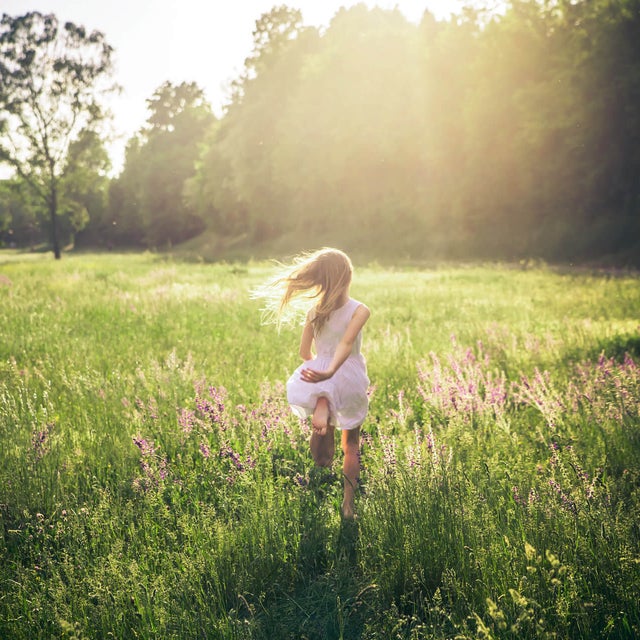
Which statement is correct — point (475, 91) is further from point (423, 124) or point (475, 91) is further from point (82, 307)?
point (82, 307)

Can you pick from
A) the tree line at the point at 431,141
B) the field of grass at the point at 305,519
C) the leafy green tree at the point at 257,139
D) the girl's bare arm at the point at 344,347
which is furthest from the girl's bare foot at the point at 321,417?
the leafy green tree at the point at 257,139

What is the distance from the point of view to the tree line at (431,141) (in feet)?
84.6

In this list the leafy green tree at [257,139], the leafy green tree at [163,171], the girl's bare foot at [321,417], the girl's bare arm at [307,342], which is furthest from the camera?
the leafy green tree at [163,171]

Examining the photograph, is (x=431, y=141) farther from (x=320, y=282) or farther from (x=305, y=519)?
(x=305, y=519)

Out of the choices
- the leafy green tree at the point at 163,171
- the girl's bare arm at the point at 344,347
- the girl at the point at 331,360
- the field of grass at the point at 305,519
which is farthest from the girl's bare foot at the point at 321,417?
the leafy green tree at the point at 163,171

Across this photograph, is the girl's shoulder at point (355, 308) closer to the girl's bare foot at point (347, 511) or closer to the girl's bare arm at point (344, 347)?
the girl's bare arm at point (344, 347)

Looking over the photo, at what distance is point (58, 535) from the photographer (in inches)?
116

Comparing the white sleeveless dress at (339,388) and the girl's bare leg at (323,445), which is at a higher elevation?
the white sleeveless dress at (339,388)

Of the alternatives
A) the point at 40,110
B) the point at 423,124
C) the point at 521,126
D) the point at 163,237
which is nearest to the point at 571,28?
the point at 521,126

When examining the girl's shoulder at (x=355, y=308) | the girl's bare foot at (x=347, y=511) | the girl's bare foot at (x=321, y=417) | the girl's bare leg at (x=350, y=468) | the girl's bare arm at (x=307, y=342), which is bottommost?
the girl's bare foot at (x=347, y=511)

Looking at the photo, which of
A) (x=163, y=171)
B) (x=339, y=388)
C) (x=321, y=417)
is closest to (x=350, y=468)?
(x=321, y=417)

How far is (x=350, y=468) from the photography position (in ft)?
11.2

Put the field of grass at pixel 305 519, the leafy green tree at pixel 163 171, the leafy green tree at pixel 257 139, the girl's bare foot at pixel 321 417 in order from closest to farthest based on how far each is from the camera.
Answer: the field of grass at pixel 305 519, the girl's bare foot at pixel 321 417, the leafy green tree at pixel 257 139, the leafy green tree at pixel 163 171

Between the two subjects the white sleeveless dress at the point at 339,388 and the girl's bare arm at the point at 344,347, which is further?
the white sleeveless dress at the point at 339,388
